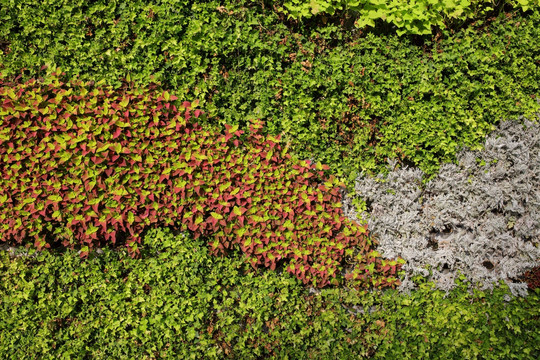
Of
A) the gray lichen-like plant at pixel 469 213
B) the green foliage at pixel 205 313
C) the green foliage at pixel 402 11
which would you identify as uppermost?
the green foliage at pixel 402 11

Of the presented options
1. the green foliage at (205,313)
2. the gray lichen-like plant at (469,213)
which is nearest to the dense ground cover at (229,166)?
the green foliage at (205,313)

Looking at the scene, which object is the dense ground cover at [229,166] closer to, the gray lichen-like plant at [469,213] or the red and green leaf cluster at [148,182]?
the red and green leaf cluster at [148,182]

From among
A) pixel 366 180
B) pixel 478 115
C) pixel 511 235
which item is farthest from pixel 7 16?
pixel 511 235

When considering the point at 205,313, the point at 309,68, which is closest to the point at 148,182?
the point at 205,313

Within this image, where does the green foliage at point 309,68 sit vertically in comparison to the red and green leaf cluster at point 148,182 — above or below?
above

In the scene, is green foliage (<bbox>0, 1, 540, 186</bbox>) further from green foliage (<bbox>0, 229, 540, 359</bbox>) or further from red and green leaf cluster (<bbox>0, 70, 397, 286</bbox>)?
green foliage (<bbox>0, 229, 540, 359</bbox>)

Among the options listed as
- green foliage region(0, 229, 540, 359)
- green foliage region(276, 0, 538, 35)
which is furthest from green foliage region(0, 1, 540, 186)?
green foliage region(0, 229, 540, 359)

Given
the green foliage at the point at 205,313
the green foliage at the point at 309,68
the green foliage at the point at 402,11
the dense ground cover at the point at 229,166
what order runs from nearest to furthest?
the green foliage at the point at 205,313, the dense ground cover at the point at 229,166, the green foliage at the point at 309,68, the green foliage at the point at 402,11

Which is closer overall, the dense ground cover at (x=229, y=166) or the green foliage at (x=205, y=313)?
the green foliage at (x=205, y=313)
